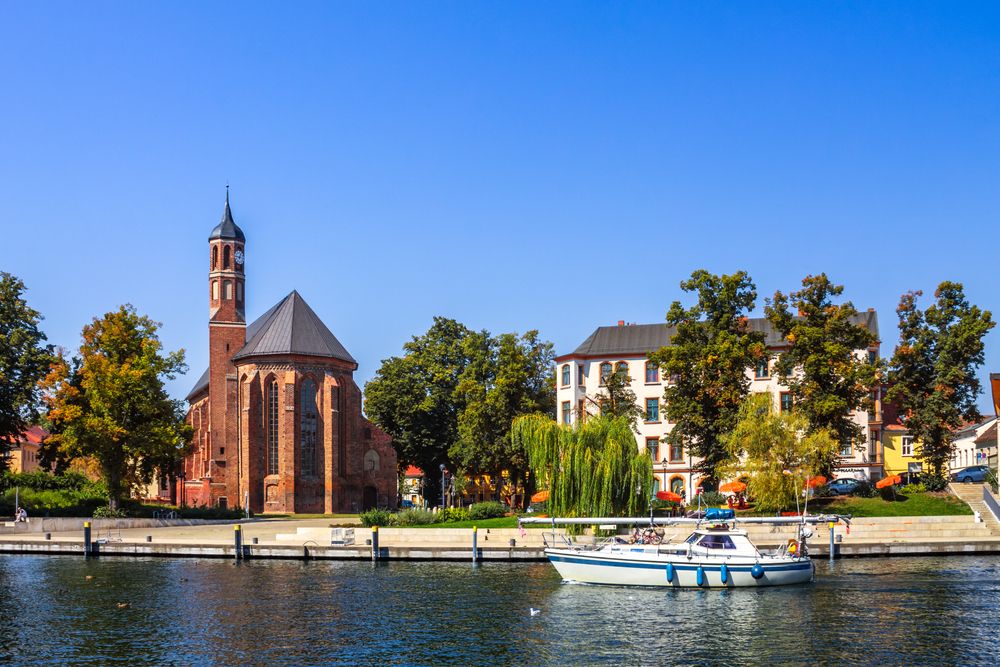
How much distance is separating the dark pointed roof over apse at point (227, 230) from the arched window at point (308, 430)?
1656 centimetres

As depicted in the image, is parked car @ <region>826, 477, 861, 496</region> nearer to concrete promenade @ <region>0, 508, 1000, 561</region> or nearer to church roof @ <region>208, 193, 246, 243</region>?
concrete promenade @ <region>0, 508, 1000, 561</region>

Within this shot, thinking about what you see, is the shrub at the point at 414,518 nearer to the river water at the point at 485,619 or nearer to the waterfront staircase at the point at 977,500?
the river water at the point at 485,619

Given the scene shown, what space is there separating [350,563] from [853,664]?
2864 cm

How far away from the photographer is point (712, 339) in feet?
222

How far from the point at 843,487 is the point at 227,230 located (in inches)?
2402

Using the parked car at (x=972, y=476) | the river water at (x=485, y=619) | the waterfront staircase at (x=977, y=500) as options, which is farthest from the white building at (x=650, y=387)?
the river water at (x=485, y=619)

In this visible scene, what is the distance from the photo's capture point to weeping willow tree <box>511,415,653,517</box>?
180 ft

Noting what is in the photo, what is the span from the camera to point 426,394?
96.6 m

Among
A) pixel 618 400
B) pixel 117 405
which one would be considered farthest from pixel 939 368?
pixel 117 405

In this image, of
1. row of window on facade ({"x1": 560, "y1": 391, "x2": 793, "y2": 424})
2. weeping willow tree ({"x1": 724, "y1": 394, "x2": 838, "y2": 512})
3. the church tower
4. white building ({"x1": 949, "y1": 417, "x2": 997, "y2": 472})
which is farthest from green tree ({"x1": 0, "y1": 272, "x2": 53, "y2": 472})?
white building ({"x1": 949, "y1": 417, "x2": 997, "y2": 472})

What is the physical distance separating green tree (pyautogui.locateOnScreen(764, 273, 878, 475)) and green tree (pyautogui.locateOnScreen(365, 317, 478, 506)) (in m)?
34.3

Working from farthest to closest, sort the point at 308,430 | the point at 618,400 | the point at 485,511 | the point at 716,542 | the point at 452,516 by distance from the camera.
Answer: the point at 308,430, the point at 618,400, the point at 452,516, the point at 485,511, the point at 716,542

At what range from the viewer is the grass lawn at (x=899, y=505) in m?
60.6

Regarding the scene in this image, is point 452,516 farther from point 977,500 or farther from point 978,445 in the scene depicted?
point 978,445
